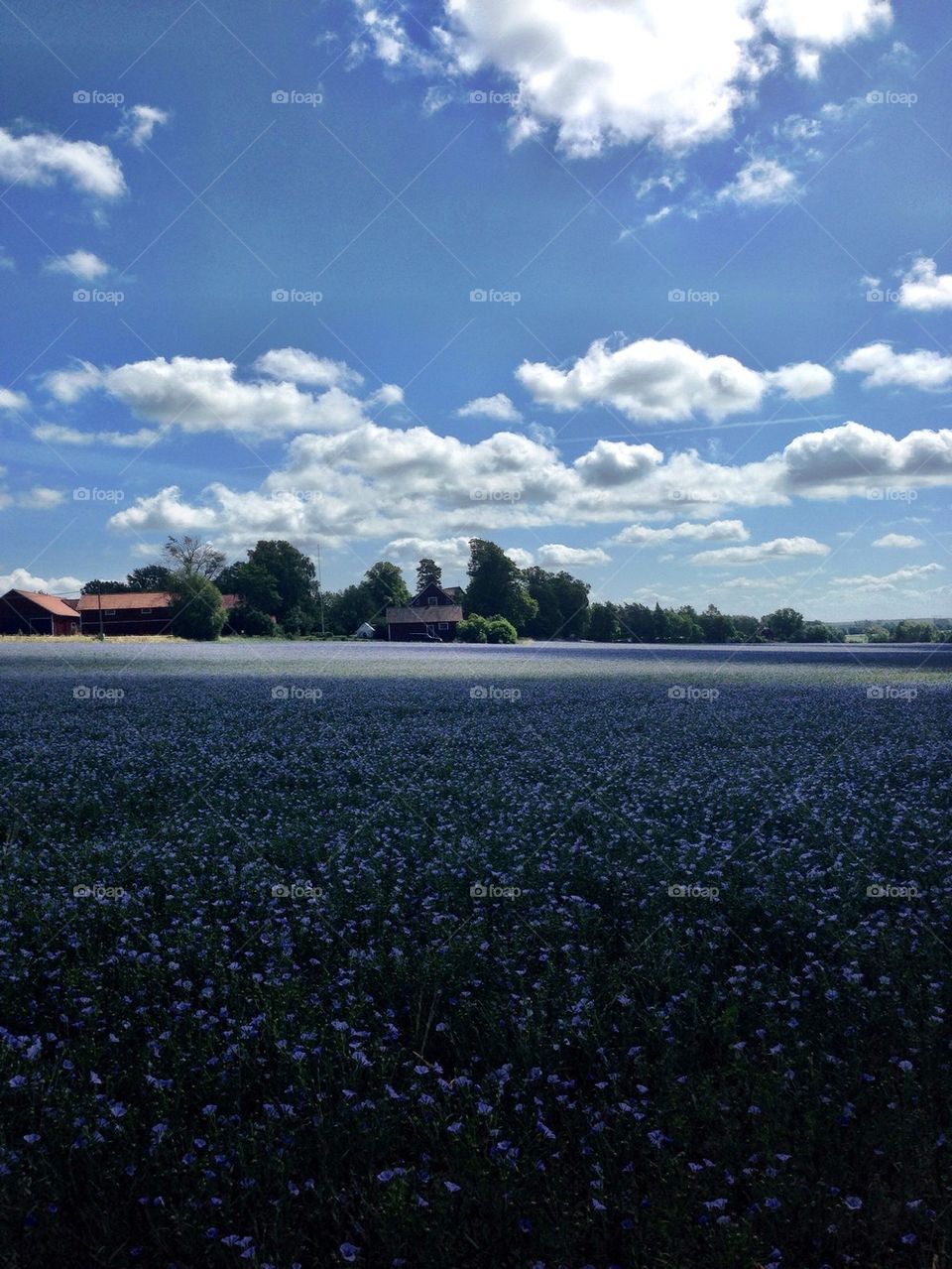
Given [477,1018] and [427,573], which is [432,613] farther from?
[477,1018]

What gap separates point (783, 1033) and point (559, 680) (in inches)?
858

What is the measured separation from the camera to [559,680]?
2625 cm

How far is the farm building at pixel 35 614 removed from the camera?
4869 cm

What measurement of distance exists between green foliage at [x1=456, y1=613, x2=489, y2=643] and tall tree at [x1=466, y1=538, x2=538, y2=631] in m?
1.39

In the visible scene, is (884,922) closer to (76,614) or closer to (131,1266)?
(131,1266)

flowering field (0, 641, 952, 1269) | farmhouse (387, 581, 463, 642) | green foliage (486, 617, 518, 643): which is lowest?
flowering field (0, 641, 952, 1269)

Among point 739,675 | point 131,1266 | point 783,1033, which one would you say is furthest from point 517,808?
point 739,675

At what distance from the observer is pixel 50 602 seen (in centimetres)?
5012

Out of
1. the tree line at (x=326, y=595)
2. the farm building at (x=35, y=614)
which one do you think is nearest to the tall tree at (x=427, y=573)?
the tree line at (x=326, y=595)

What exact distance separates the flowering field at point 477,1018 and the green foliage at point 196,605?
3117 cm

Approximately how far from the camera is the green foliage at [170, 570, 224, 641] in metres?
40.8

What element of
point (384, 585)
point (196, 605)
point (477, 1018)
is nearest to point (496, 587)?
point (384, 585)

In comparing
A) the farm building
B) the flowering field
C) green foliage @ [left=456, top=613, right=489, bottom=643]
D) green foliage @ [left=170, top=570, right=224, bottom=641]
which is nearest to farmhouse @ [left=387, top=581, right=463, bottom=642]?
green foliage @ [left=456, top=613, right=489, bottom=643]

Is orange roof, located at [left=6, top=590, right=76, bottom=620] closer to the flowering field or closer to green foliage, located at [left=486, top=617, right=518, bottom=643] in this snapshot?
green foliage, located at [left=486, top=617, right=518, bottom=643]
